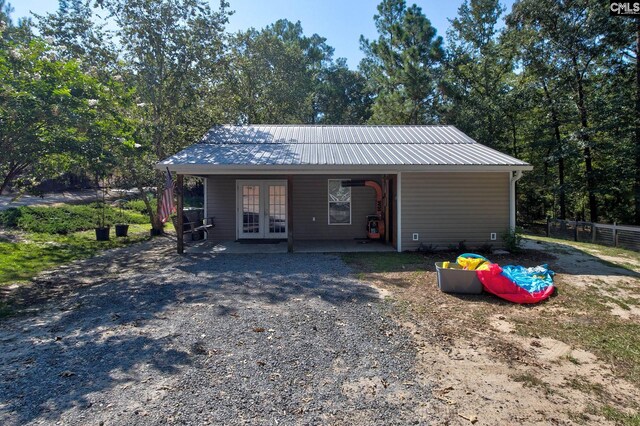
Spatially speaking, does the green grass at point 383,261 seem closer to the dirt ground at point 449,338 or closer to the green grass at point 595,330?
the dirt ground at point 449,338

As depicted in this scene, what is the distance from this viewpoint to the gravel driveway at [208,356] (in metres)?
2.58

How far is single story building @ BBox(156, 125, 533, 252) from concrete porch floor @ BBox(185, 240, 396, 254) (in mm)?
400

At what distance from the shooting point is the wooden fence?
34.7 ft

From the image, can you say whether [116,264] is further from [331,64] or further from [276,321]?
[331,64]

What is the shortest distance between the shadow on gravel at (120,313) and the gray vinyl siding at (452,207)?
101 inches

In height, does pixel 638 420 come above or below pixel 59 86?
below

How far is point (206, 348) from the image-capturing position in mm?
3582

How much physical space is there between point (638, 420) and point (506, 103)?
60.0 ft

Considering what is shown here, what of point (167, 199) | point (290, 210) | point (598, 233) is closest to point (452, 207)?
point (290, 210)

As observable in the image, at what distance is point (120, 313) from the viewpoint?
4.64 m

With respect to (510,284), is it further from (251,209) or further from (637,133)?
(637,133)

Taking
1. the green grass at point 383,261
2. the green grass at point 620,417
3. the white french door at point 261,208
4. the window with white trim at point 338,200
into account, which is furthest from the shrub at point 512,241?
the green grass at point 620,417

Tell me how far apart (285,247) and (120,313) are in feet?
17.8

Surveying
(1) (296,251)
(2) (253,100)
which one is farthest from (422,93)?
(1) (296,251)
